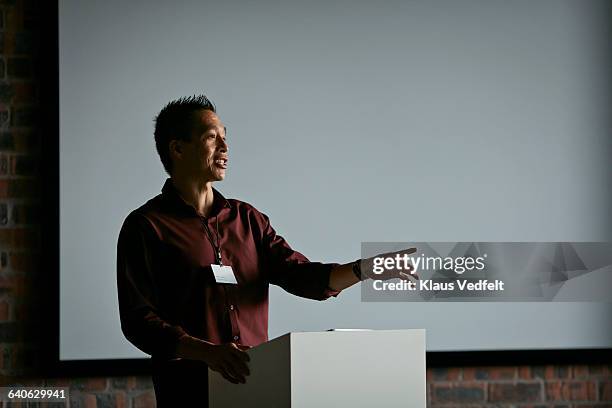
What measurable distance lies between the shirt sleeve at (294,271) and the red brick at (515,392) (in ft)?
4.91

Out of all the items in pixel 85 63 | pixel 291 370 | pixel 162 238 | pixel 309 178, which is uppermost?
pixel 85 63

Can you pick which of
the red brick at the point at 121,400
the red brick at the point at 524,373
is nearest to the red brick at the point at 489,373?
the red brick at the point at 524,373

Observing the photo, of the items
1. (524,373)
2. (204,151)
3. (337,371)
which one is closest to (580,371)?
(524,373)

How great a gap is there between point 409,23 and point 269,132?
0.77m

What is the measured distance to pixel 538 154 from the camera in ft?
14.6

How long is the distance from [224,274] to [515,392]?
1.96m

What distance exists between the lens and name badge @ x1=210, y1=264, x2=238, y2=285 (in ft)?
9.29

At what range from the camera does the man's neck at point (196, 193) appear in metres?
3.05

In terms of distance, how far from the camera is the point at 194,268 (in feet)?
9.47

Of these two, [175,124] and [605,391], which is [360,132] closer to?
[175,124]

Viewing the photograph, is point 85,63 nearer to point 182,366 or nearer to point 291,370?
point 182,366

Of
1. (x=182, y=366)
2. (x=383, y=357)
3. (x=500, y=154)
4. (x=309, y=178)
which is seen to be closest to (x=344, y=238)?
(x=309, y=178)

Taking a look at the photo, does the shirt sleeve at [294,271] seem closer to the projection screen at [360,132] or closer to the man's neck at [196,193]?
the man's neck at [196,193]

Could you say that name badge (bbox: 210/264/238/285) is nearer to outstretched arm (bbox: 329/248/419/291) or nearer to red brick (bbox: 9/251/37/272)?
outstretched arm (bbox: 329/248/419/291)
